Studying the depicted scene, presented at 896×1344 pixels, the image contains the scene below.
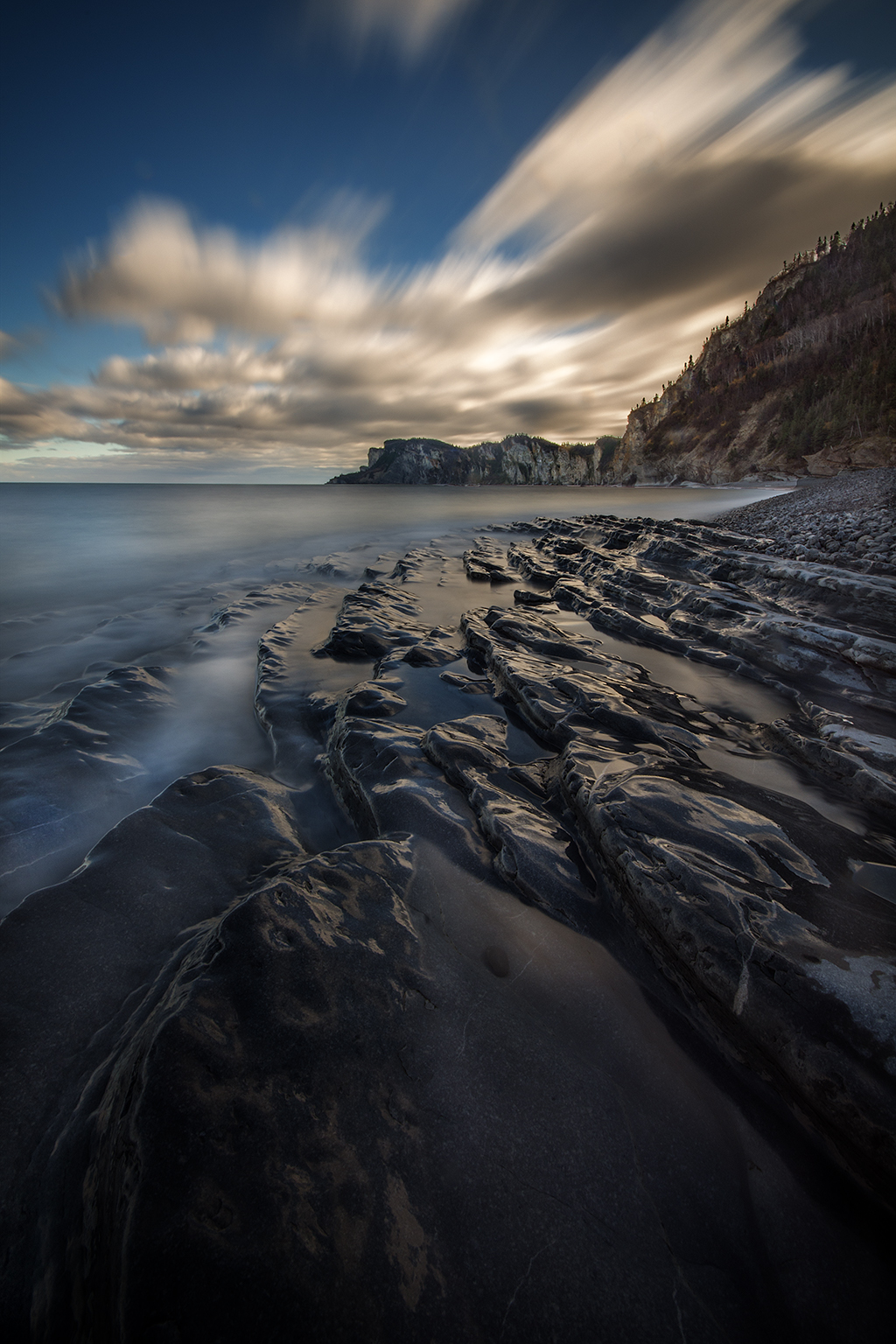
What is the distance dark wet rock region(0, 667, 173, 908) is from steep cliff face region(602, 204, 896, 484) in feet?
184

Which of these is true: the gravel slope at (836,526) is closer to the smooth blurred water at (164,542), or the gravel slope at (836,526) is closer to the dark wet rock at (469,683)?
the smooth blurred water at (164,542)

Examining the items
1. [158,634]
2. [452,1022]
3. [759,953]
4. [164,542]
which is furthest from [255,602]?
[164,542]

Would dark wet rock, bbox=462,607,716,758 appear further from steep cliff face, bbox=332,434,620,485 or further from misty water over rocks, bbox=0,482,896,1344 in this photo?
steep cliff face, bbox=332,434,620,485

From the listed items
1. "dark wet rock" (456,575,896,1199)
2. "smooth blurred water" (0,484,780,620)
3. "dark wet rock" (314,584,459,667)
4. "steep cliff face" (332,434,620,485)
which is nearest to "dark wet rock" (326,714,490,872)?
"dark wet rock" (456,575,896,1199)

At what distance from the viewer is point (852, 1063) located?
1746 mm

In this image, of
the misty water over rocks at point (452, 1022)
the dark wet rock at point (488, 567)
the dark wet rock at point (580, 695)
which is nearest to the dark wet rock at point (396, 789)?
the misty water over rocks at point (452, 1022)

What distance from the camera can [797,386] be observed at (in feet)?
217

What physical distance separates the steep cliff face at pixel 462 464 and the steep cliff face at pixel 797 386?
49027 millimetres

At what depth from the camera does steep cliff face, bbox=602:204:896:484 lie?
147 feet

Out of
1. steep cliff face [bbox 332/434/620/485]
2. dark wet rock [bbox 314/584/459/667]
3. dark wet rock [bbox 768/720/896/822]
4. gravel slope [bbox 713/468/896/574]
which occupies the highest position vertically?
steep cliff face [bbox 332/434/620/485]

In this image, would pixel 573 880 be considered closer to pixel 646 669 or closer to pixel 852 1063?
pixel 852 1063

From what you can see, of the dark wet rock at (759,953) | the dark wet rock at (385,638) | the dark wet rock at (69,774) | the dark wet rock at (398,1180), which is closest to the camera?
the dark wet rock at (398,1180)

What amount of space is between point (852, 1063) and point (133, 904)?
3421 mm

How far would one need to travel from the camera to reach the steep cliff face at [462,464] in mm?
148250
